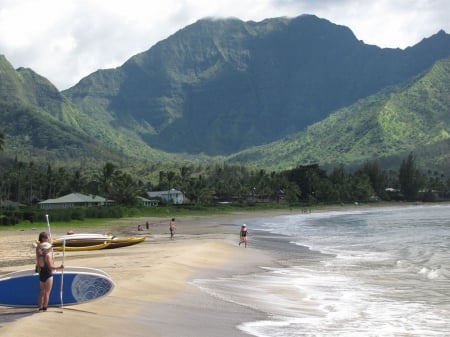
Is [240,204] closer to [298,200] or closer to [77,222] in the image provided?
[298,200]

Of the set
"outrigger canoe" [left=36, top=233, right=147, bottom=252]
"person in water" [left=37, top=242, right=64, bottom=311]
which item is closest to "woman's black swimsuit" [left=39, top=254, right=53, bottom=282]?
"person in water" [left=37, top=242, right=64, bottom=311]

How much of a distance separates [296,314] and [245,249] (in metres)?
21.7

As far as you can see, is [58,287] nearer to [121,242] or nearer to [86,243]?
[86,243]

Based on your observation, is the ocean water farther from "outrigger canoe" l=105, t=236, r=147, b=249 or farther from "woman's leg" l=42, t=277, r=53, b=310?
"outrigger canoe" l=105, t=236, r=147, b=249

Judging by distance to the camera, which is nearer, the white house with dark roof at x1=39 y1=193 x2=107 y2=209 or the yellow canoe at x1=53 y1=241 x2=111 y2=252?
the yellow canoe at x1=53 y1=241 x2=111 y2=252

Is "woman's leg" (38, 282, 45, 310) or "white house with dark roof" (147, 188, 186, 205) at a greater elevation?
"white house with dark roof" (147, 188, 186, 205)

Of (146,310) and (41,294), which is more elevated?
(41,294)

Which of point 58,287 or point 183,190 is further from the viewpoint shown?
point 183,190

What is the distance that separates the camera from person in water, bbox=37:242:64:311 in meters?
12.2

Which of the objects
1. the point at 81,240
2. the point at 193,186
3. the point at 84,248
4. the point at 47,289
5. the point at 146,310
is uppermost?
the point at 193,186

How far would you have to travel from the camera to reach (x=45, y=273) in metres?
12.3

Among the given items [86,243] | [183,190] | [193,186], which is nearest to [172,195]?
[183,190]

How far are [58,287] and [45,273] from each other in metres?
0.76

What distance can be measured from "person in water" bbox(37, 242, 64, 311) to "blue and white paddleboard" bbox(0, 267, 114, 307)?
48 centimetres
